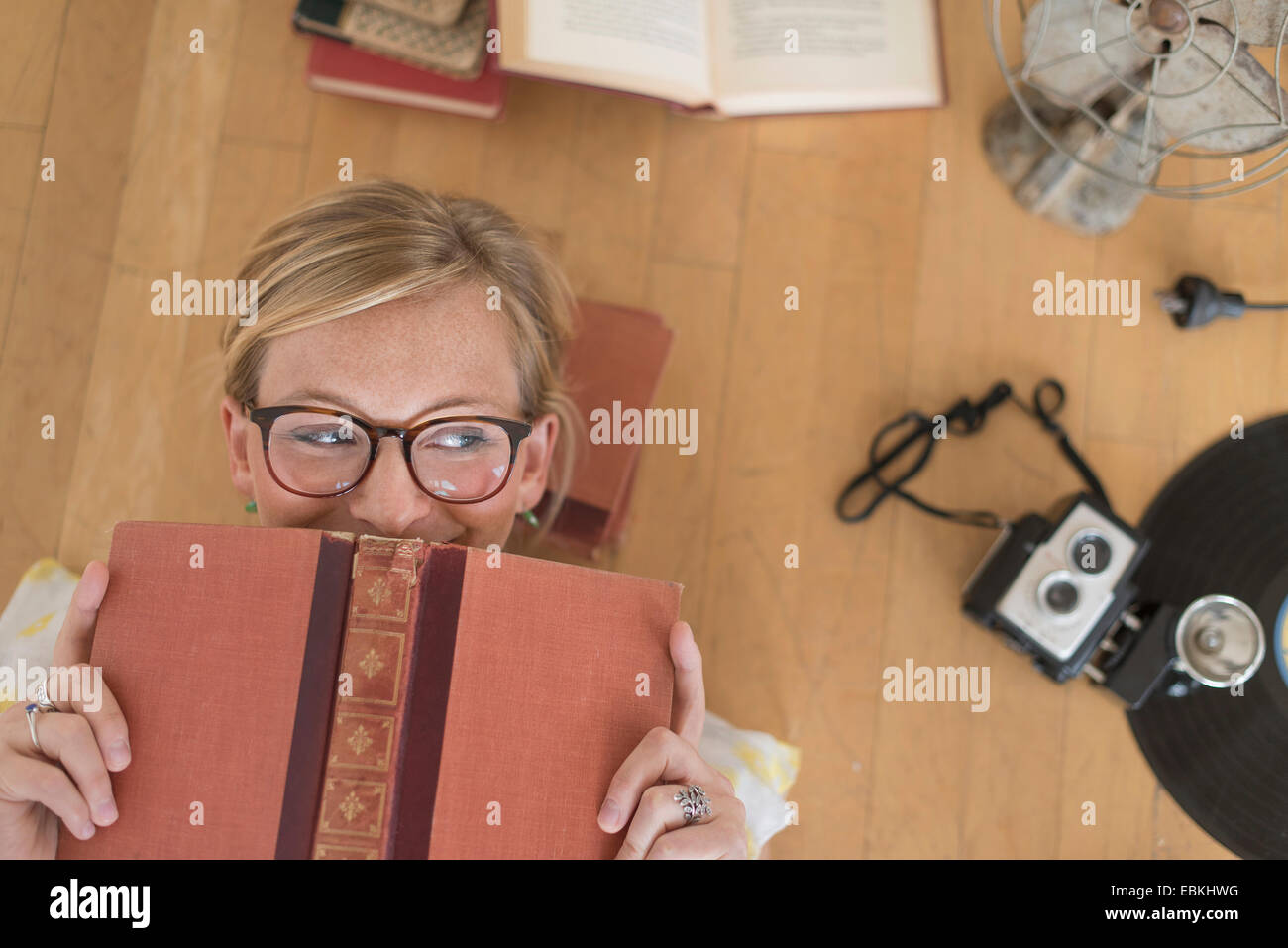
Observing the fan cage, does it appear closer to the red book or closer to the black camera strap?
the black camera strap

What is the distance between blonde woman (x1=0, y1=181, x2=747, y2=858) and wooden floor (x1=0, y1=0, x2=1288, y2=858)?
0.39 metres

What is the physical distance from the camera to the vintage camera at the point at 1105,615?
1.16 meters

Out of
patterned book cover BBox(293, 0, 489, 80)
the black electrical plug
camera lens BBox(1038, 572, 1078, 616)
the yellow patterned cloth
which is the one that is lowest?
the yellow patterned cloth

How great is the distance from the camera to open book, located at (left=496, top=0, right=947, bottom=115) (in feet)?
3.88

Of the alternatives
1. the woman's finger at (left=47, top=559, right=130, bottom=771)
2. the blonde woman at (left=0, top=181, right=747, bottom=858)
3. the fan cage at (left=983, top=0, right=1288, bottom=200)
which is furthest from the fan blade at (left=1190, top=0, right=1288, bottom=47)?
the woman's finger at (left=47, top=559, right=130, bottom=771)

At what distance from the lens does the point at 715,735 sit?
1142 millimetres

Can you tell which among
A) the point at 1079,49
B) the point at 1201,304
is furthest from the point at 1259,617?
the point at 1079,49

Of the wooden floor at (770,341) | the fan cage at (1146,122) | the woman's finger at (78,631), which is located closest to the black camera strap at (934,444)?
the wooden floor at (770,341)

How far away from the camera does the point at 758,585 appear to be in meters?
1.30

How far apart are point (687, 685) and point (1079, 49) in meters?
0.92

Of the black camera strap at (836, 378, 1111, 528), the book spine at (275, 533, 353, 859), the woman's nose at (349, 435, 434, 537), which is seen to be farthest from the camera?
the black camera strap at (836, 378, 1111, 528)

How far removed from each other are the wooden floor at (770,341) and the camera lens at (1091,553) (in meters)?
0.15

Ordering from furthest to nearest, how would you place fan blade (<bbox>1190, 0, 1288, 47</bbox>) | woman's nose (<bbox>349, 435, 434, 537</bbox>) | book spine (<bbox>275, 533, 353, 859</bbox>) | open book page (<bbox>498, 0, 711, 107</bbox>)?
open book page (<bbox>498, 0, 711, 107</bbox>) < fan blade (<bbox>1190, 0, 1288, 47</bbox>) < woman's nose (<bbox>349, 435, 434, 537</bbox>) < book spine (<bbox>275, 533, 353, 859</bbox>)

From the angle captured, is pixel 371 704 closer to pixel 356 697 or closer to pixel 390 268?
pixel 356 697
